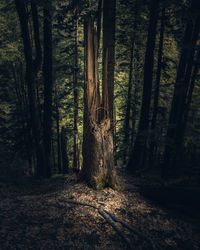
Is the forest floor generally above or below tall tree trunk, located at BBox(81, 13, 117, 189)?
below

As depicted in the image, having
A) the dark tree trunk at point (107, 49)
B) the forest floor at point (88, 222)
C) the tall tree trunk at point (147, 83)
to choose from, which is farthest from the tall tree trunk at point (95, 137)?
the tall tree trunk at point (147, 83)

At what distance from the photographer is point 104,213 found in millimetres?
5691

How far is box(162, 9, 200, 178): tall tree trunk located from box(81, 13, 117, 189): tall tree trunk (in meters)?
4.76

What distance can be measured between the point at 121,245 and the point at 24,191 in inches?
248

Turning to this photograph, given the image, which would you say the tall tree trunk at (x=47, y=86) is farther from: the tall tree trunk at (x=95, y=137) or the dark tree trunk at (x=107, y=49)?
the tall tree trunk at (x=95, y=137)

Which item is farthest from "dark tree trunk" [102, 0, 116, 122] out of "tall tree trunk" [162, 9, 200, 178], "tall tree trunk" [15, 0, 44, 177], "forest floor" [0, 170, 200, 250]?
"tall tree trunk" [15, 0, 44, 177]

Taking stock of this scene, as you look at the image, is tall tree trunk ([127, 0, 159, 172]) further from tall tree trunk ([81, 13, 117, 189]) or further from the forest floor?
the forest floor

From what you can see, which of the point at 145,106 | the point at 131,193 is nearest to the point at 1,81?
the point at 145,106

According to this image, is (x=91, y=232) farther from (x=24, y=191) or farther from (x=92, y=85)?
(x=24, y=191)

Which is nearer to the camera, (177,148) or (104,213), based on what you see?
(104,213)

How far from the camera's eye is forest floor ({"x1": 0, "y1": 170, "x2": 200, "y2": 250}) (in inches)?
177

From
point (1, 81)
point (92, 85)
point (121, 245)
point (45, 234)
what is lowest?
point (121, 245)

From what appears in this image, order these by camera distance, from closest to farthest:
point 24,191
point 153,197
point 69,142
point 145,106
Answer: point 153,197 < point 24,191 < point 145,106 < point 69,142

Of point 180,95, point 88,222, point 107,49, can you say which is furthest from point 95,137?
point 180,95
